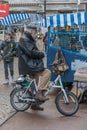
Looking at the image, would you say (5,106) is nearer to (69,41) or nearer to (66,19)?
(69,41)

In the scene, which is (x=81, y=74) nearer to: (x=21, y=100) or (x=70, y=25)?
(x=21, y=100)

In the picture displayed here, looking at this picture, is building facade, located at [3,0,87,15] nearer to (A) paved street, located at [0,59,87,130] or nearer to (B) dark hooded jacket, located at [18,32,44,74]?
(A) paved street, located at [0,59,87,130]

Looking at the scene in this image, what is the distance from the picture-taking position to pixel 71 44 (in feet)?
42.2

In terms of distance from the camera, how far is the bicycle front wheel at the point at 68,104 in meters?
9.52

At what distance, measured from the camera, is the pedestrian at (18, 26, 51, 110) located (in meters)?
9.48

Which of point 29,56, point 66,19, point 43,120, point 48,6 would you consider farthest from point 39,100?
point 48,6

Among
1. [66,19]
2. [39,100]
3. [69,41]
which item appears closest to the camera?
[39,100]

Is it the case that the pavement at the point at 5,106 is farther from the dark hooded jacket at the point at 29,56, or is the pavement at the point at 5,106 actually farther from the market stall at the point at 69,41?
the market stall at the point at 69,41

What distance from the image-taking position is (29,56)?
9.54 metres

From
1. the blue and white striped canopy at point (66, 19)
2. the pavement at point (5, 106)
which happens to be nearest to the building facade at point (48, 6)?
the blue and white striped canopy at point (66, 19)

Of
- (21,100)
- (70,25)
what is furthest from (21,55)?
(70,25)

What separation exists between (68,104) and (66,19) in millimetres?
6222

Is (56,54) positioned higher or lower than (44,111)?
higher

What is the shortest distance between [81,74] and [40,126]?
7.59 feet
